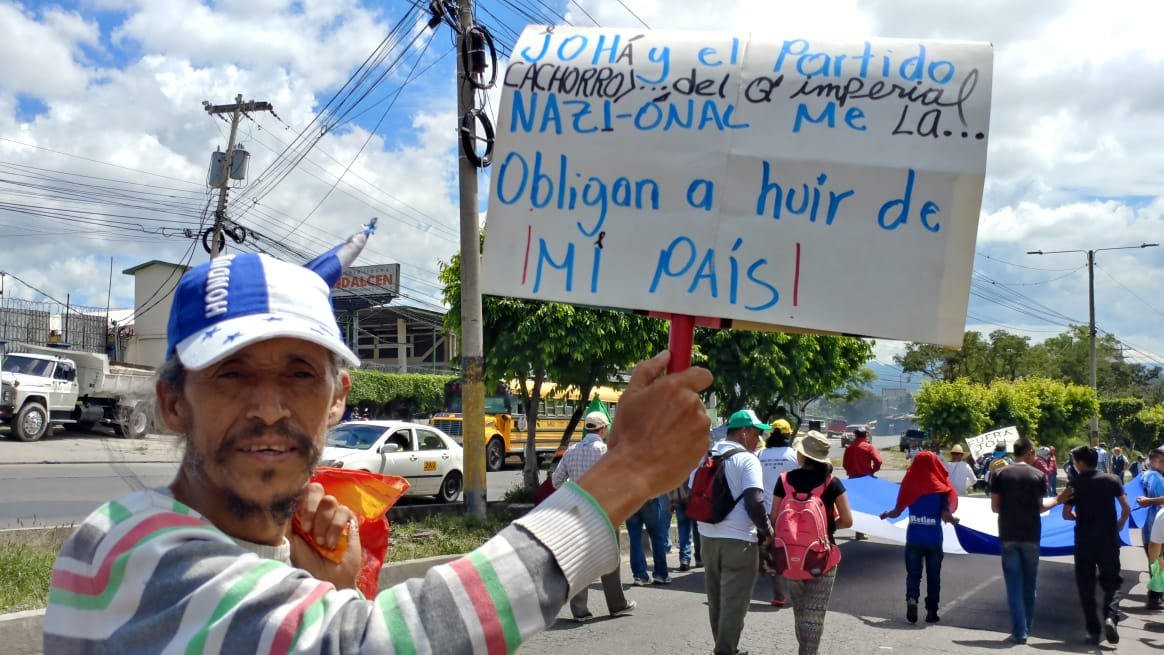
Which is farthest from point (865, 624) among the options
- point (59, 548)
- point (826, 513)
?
point (59, 548)

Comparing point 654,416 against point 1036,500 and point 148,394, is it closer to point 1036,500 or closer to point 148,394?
point 148,394

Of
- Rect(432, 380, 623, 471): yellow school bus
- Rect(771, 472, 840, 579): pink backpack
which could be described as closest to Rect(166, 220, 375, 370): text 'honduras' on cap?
Rect(771, 472, 840, 579): pink backpack

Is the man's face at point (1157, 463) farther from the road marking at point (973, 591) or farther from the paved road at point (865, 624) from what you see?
A: the road marking at point (973, 591)

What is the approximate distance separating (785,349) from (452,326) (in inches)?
357

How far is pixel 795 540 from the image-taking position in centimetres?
645

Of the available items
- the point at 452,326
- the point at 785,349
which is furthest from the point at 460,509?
the point at 785,349

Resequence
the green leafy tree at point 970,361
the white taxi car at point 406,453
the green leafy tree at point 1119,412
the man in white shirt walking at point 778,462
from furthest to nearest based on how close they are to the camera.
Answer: the green leafy tree at point 970,361 → the green leafy tree at point 1119,412 → the white taxi car at point 406,453 → the man in white shirt walking at point 778,462

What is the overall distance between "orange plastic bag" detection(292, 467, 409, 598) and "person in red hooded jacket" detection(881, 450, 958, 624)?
26.3 ft

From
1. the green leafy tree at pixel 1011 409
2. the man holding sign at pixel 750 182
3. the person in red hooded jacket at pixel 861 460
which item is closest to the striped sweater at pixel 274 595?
the man holding sign at pixel 750 182

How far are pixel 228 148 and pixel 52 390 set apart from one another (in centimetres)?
822

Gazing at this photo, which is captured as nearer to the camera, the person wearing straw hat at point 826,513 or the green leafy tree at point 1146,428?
the person wearing straw hat at point 826,513

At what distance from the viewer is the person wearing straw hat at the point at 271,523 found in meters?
1.21

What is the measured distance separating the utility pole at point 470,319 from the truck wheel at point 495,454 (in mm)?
15181

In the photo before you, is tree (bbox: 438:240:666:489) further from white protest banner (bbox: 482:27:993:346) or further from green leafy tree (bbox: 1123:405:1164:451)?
green leafy tree (bbox: 1123:405:1164:451)
